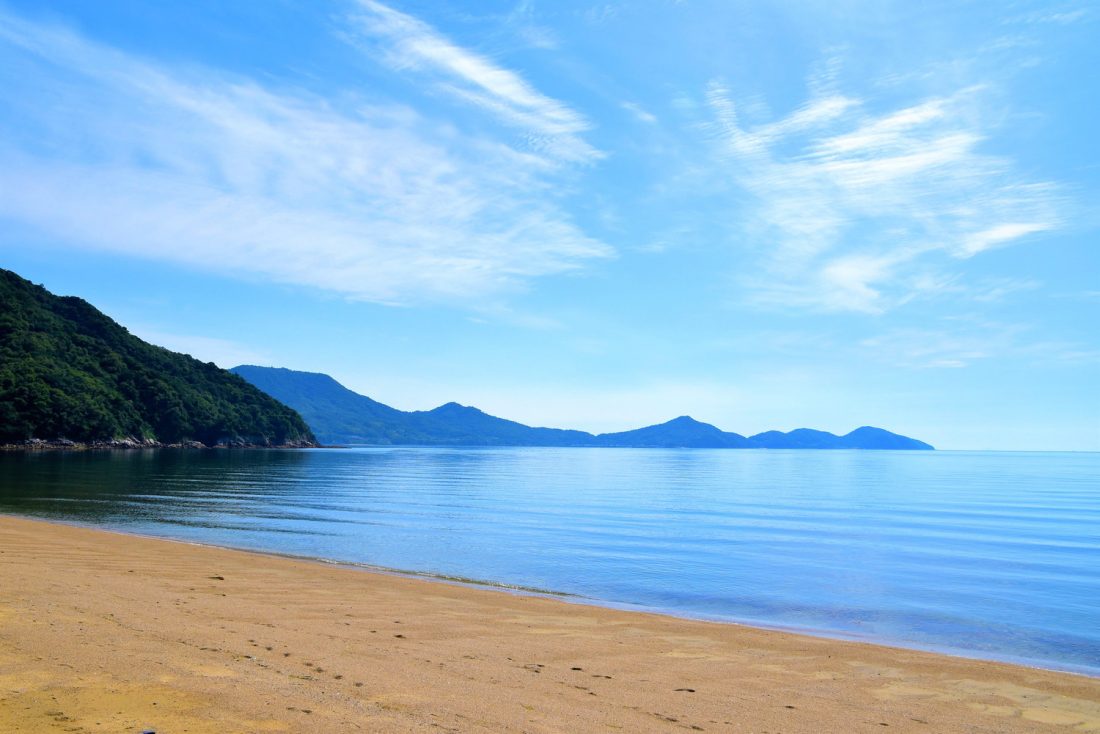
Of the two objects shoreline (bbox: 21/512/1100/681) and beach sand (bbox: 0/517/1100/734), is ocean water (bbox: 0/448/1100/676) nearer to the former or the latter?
shoreline (bbox: 21/512/1100/681)

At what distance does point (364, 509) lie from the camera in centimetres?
4153

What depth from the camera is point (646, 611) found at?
16469 mm

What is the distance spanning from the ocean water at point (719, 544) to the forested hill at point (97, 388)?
7453cm

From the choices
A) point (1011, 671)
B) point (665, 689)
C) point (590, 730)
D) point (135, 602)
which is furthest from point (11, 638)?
point (1011, 671)

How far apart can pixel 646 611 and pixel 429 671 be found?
30.8 feet

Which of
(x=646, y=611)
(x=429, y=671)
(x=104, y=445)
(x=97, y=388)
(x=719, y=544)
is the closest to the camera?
(x=429, y=671)

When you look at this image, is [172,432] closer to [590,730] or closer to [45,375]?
[45,375]

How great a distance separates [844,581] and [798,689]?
562 inches

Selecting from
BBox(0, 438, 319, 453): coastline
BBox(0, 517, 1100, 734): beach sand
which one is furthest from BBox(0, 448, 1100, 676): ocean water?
BBox(0, 438, 319, 453): coastline

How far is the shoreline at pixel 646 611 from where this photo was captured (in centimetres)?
1314

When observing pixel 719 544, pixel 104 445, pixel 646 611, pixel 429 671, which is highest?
pixel 429 671

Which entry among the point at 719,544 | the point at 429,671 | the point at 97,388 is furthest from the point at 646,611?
the point at 97,388

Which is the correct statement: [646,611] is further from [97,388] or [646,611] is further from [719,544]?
[97,388]

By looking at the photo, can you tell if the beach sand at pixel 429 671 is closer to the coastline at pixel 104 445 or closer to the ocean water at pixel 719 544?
the ocean water at pixel 719 544
